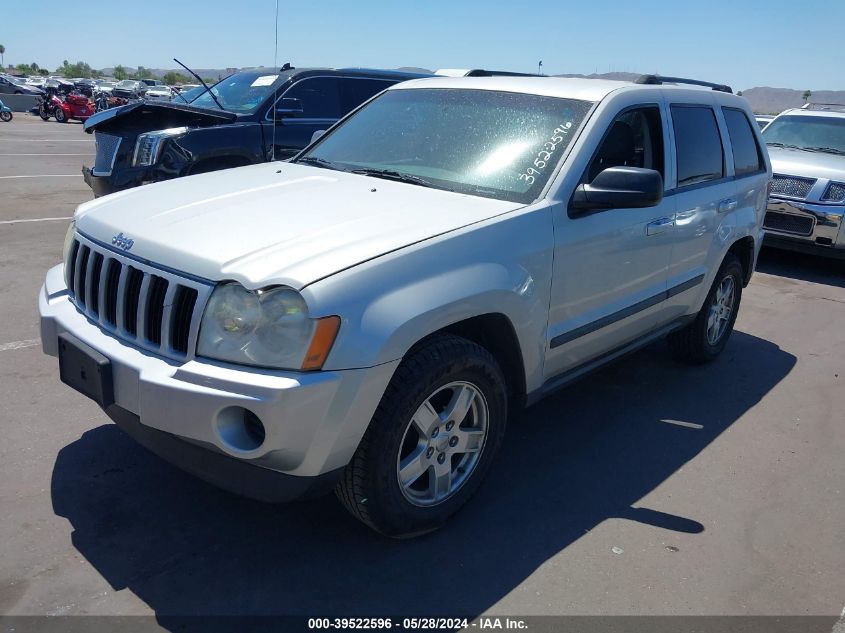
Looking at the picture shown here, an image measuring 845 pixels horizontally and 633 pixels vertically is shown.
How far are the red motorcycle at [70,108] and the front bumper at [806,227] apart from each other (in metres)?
27.5

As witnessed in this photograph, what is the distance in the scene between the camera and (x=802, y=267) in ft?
30.6

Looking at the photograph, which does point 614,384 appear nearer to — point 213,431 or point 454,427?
point 454,427

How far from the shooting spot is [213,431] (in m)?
2.57

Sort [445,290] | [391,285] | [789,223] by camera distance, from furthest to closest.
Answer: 1. [789,223]
2. [445,290]
3. [391,285]

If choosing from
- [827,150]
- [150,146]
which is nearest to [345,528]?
[150,146]

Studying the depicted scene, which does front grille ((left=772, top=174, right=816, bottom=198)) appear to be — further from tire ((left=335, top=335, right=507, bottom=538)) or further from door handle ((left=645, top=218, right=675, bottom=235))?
tire ((left=335, top=335, right=507, bottom=538))

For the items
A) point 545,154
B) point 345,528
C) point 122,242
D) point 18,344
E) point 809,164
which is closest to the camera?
point 122,242

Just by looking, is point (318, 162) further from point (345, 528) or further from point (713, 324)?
point (713, 324)

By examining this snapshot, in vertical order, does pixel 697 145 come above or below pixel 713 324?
above

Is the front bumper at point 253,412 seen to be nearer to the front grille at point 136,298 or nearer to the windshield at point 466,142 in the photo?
the front grille at point 136,298

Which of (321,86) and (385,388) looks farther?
(321,86)

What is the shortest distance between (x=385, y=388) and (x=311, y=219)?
2.61 feet

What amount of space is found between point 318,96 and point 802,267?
6084mm

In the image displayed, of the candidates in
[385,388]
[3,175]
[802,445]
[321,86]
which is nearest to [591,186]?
[385,388]
